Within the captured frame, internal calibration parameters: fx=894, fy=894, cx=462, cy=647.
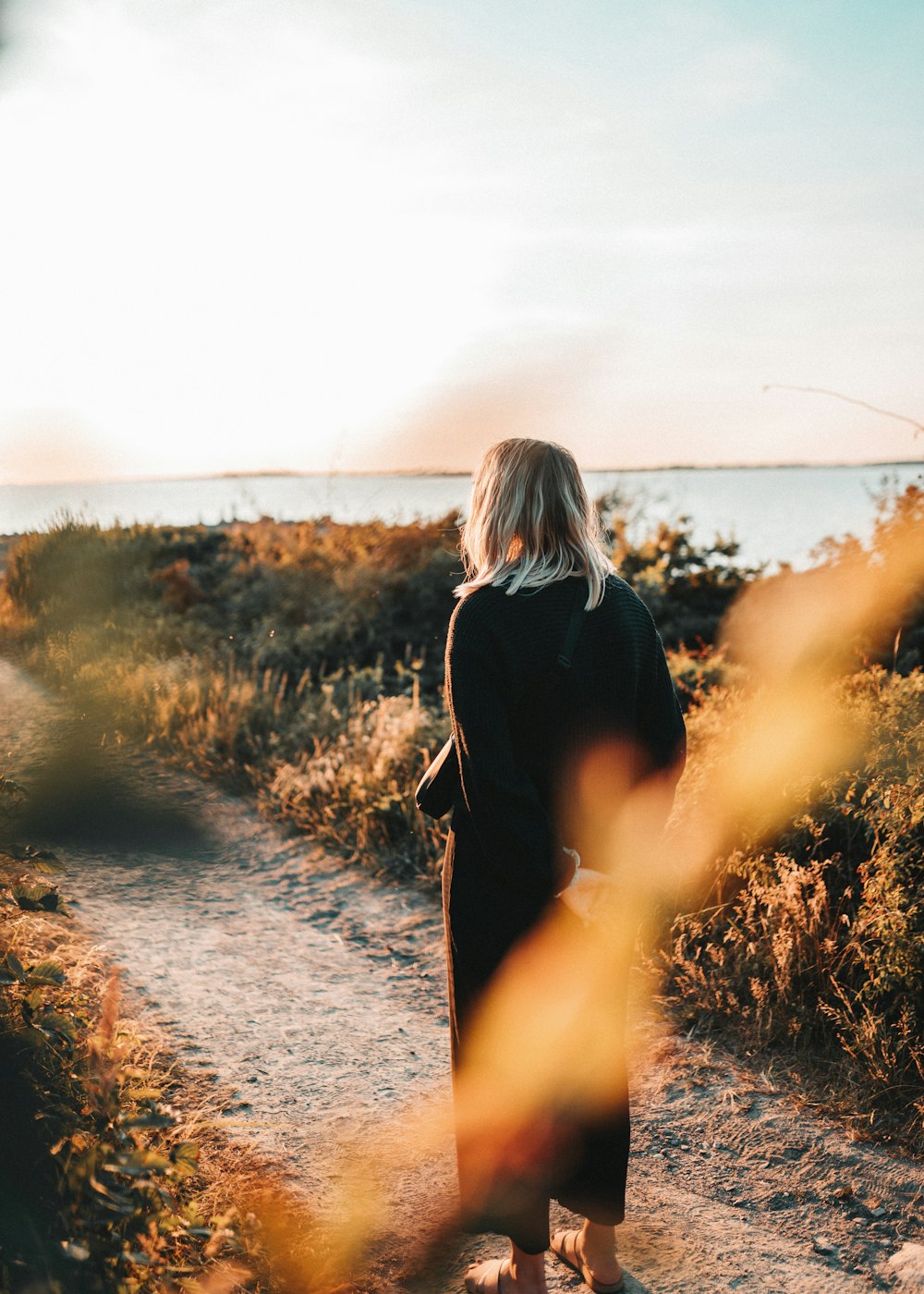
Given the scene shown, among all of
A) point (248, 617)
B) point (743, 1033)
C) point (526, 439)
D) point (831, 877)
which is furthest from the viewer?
point (248, 617)

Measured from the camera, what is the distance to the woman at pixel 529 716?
2123 millimetres

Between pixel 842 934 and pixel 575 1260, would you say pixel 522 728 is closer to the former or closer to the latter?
pixel 575 1260

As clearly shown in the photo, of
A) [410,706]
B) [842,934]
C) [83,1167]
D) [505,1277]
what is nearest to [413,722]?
[410,706]

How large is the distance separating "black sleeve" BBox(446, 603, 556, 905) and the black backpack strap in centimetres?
15

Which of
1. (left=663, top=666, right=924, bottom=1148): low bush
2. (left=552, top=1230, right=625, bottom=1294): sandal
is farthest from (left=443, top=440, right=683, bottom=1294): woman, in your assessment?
(left=663, top=666, right=924, bottom=1148): low bush

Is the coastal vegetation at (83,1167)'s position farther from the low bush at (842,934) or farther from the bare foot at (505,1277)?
the low bush at (842,934)

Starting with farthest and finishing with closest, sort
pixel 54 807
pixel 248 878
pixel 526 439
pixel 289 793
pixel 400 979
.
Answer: pixel 289 793
pixel 54 807
pixel 248 878
pixel 400 979
pixel 526 439

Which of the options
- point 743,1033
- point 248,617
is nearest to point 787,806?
point 743,1033

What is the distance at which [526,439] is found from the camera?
2229mm

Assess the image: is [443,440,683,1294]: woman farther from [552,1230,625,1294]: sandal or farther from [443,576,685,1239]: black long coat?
[552,1230,625,1294]: sandal

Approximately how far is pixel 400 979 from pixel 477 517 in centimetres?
283

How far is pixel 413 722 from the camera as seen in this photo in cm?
635

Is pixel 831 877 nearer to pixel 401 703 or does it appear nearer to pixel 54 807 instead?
pixel 401 703

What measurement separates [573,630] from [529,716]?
24 cm
